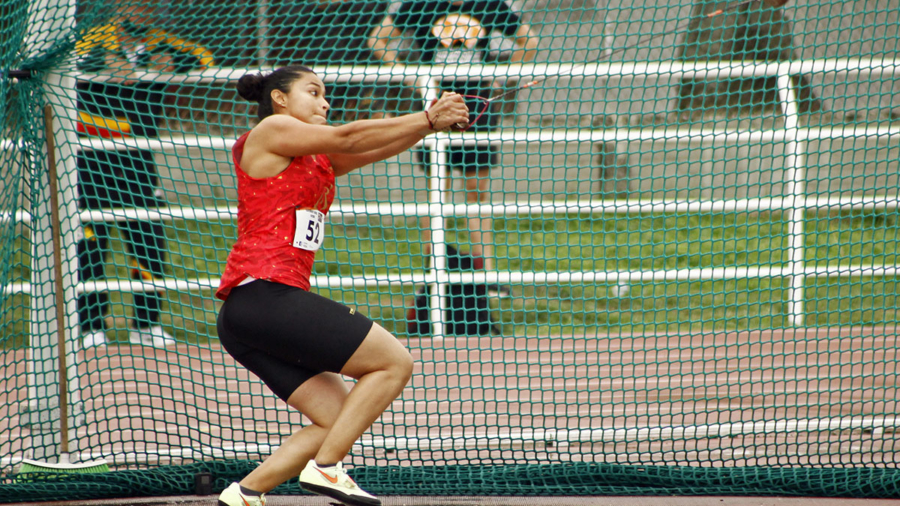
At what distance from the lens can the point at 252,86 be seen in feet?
7.51

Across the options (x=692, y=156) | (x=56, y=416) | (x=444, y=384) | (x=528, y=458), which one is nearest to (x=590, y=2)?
(x=692, y=156)

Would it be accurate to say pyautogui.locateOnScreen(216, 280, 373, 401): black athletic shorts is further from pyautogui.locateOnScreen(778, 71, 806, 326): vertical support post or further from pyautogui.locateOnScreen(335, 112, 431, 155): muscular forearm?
pyautogui.locateOnScreen(778, 71, 806, 326): vertical support post

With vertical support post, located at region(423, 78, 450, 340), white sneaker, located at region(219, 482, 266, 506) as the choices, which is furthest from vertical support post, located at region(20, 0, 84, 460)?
vertical support post, located at region(423, 78, 450, 340)

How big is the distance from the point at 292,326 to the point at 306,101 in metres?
0.63

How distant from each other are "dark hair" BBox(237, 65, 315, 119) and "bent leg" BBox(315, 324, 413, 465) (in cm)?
70

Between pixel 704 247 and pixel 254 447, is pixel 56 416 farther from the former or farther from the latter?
pixel 704 247

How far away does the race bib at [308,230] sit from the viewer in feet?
7.05

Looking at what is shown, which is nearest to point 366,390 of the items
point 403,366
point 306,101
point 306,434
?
point 403,366

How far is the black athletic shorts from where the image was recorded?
2.06m

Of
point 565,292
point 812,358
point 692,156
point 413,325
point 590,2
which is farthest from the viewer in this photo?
point 590,2

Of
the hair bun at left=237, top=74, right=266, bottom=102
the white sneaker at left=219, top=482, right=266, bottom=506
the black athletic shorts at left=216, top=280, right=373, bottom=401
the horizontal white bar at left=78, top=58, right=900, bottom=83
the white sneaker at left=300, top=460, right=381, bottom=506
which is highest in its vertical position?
the horizontal white bar at left=78, top=58, right=900, bottom=83

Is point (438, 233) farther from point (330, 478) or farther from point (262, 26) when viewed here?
point (330, 478)

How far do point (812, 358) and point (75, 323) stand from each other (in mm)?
3473

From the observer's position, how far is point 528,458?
304 cm
